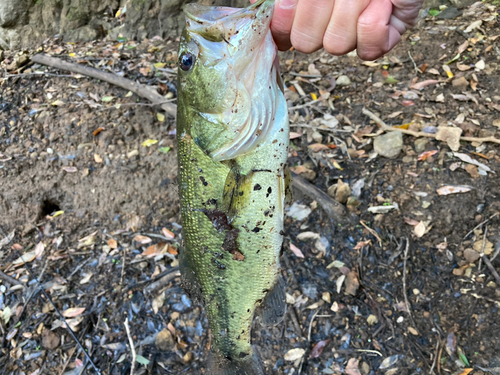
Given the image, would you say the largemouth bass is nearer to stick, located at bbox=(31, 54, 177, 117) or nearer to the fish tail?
the fish tail

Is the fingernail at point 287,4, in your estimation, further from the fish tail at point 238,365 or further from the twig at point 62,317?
the twig at point 62,317

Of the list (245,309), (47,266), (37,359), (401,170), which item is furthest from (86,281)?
(401,170)

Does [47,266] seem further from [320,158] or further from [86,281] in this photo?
[320,158]

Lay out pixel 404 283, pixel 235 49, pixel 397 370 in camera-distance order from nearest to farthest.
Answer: pixel 235 49 → pixel 397 370 → pixel 404 283

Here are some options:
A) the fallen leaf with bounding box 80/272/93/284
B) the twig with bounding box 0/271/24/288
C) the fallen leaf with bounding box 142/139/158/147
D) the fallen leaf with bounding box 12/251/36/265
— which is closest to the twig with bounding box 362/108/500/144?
the fallen leaf with bounding box 142/139/158/147

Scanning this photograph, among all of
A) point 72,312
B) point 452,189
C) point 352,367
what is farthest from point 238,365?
point 452,189

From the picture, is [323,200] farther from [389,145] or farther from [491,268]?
[491,268]
